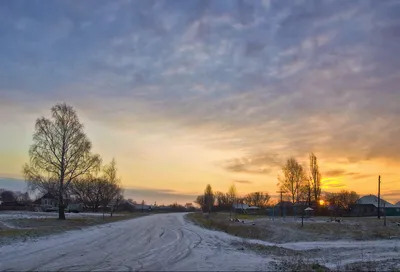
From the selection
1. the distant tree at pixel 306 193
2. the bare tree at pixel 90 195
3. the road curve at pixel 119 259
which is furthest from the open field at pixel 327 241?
the bare tree at pixel 90 195

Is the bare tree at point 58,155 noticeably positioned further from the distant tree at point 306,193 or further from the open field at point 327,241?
the distant tree at point 306,193

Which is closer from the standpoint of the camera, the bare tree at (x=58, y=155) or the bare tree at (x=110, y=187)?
the bare tree at (x=58, y=155)

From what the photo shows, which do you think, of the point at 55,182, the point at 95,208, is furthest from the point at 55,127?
the point at 95,208

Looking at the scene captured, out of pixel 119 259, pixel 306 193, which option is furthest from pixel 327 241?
pixel 306 193

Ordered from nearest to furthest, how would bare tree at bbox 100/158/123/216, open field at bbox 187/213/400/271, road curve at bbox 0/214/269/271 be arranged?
1. road curve at bbox 0/214/269/271
2. open field at bbox 187/213/400/271
3. bare tree at bbox 100/158/123/216

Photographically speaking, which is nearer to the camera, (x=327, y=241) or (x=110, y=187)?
(x=327, y=241)

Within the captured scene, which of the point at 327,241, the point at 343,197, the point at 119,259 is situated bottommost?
the point at 327,241

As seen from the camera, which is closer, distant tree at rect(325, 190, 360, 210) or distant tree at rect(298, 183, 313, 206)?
distant tree at rect(298, 183, 313, 206)

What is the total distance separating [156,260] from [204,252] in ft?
14.1

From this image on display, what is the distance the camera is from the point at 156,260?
17.7 meters

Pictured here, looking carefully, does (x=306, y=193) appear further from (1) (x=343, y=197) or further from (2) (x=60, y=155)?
(2) (x=60, y=155)

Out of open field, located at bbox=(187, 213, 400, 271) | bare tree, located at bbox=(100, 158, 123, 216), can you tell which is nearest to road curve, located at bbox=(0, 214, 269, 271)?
open field, located at bbox=(187, 213, 400, 271)

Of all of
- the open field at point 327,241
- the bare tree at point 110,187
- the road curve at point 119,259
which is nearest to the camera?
the road curve at point 119,259

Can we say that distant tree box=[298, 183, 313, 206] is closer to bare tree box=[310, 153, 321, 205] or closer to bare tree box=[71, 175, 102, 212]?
bare tree box=[310, 153, 321, 205]
